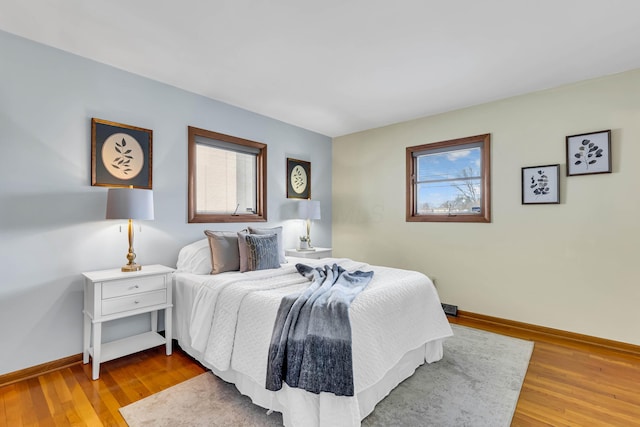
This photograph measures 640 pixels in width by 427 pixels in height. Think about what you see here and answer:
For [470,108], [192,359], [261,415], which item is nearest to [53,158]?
[192,359]

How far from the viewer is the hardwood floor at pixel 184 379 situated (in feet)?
6.09

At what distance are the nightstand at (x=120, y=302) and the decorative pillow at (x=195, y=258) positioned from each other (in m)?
0.24

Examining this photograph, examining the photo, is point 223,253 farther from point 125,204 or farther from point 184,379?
point 184,379

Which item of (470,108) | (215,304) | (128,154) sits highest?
(470,108)

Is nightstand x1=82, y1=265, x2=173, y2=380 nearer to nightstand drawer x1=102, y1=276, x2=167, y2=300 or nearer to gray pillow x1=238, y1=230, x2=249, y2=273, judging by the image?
nightstand drawer x1=102, y1=276, x2=167, y2=300

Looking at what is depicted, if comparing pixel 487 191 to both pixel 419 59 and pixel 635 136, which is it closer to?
pixel 635 136

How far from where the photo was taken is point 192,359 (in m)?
2.62

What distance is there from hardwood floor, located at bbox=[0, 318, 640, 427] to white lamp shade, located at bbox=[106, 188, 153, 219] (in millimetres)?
1219

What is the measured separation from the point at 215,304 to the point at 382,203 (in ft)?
9.56

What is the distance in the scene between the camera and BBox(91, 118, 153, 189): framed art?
2.63 meters

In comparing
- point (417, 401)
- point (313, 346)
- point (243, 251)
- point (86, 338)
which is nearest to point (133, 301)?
point (86, 338)

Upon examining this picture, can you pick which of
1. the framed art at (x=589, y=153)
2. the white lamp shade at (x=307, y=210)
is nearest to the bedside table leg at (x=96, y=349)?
the white lamp shade at (x=307, y=210)

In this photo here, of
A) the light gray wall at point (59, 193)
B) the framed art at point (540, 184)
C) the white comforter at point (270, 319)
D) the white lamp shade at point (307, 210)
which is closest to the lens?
the white comforter at point (270, 319)

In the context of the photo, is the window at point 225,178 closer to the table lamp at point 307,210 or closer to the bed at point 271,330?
the table lamp at point 307,210
